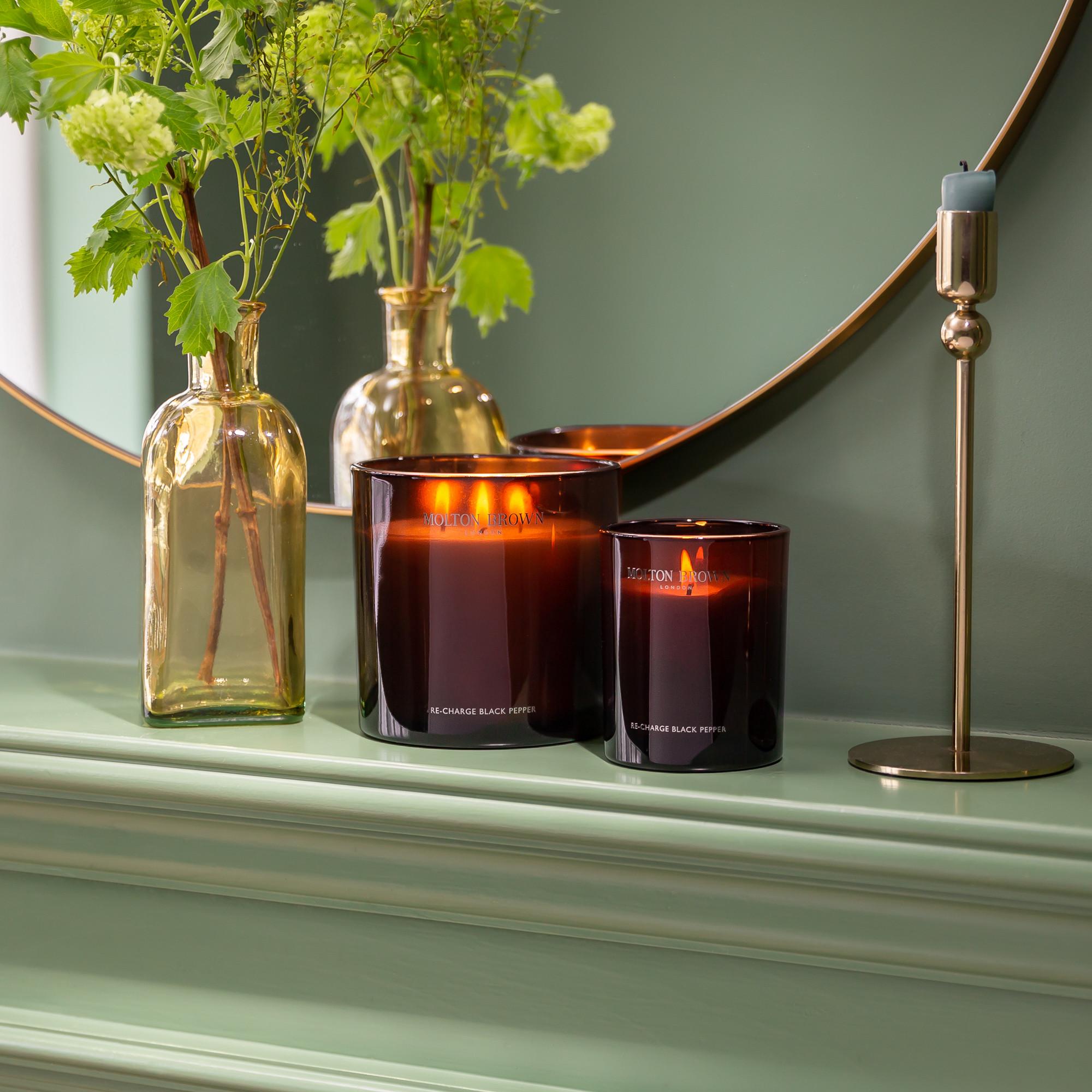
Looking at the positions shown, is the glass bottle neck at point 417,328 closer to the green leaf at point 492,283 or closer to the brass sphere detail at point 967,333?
the green leaf at point 492,283

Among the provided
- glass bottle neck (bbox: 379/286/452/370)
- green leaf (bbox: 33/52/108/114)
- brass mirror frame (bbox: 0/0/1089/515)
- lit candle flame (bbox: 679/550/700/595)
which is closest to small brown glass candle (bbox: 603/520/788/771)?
lit candle flame (bbox: 679/550/700/595)

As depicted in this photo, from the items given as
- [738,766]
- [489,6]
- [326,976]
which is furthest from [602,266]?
[326,976]

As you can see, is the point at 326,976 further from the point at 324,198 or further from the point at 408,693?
the point at 324,198

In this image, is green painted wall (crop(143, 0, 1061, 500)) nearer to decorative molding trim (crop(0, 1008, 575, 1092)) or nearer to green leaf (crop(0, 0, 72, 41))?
green leaf (crop(0, 0, 72, 41))

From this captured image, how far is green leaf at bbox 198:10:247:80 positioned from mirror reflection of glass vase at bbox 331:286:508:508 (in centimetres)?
15

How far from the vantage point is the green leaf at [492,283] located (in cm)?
69

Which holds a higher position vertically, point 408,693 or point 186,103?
point 186,103

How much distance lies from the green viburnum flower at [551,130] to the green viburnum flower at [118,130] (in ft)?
0.65

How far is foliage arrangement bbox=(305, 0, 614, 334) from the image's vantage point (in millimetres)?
675

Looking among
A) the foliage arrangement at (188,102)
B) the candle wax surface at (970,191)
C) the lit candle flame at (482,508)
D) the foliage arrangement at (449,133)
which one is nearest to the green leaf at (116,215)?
the foliage arrangement at (188,102)

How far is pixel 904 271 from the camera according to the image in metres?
0.61

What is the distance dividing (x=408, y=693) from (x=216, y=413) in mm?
173

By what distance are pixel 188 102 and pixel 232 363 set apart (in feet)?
0.41

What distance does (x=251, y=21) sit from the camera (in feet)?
2.02
